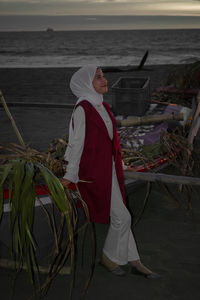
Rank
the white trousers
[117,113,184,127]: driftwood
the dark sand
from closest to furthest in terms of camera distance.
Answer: the white trousers < the dark sand < [117,113,184,127]: driftwood

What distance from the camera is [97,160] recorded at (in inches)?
142

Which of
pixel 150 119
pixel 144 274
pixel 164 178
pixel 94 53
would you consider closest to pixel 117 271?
pixel 144 274

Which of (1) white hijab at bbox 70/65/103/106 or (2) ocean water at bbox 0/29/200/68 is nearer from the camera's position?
(1) white hijab at bbox 70/65/103/106

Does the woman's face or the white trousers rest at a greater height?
the woman's face

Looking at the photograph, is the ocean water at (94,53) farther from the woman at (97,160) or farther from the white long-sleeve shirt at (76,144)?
the white long-sleeve shirt at (76,144)

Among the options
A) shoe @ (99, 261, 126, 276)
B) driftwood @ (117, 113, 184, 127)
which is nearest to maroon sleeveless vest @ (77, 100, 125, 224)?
shoe @ (99, 261, 126, 276)

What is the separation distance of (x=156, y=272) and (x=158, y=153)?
1.90m

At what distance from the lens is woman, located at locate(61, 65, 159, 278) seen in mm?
3508

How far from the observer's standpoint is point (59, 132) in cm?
1238

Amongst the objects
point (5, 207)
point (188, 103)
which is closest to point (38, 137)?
point (188, 103)

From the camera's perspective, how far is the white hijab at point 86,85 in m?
3.49

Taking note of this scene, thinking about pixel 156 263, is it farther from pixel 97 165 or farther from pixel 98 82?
pixel 98 82

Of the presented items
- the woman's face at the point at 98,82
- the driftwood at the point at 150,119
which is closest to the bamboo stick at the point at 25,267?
the woman's face at the point at 98,82

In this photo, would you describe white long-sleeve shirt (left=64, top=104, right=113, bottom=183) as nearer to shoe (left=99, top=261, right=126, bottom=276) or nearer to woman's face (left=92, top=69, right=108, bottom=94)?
woman's face (left=92, top=69, right=108, bottom=94)
